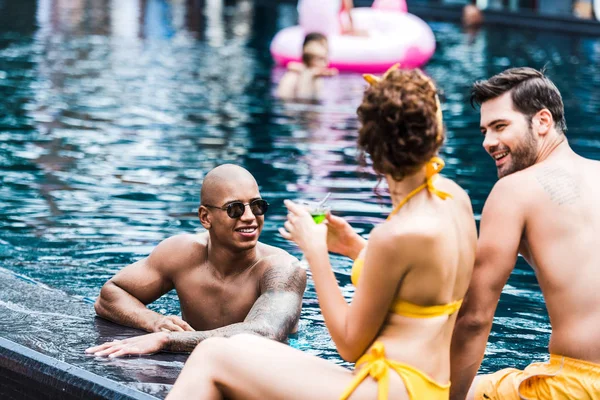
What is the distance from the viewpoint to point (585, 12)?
29938 millimetres

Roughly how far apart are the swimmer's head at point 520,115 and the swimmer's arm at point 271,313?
5.19ft

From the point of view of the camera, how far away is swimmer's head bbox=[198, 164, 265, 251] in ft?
17.0

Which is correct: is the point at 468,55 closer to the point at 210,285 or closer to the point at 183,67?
the point at 183,67

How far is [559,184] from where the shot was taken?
387 centimetres

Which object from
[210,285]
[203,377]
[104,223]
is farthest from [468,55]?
[203,377]

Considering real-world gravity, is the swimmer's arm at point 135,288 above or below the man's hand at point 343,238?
below

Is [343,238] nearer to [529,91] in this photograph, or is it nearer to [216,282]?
[529,91]

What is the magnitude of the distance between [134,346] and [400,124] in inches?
88.5

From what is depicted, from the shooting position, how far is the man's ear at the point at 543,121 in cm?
394

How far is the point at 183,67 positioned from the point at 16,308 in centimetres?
1347

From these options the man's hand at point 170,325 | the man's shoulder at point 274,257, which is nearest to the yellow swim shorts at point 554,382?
the man's shoulder at point 274,257

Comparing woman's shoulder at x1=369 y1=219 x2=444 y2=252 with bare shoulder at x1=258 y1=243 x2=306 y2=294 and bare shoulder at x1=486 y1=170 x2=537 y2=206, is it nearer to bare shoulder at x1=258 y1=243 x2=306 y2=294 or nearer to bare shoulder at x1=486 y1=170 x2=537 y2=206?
bare shoulder at x1=486 y1=170 x2=537 y2=206

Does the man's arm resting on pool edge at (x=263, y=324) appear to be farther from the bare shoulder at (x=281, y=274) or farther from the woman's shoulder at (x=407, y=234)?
the woman's shoulder at (x=407, y=234)

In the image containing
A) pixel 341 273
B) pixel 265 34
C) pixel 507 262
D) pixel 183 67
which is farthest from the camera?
pixel 265 34
